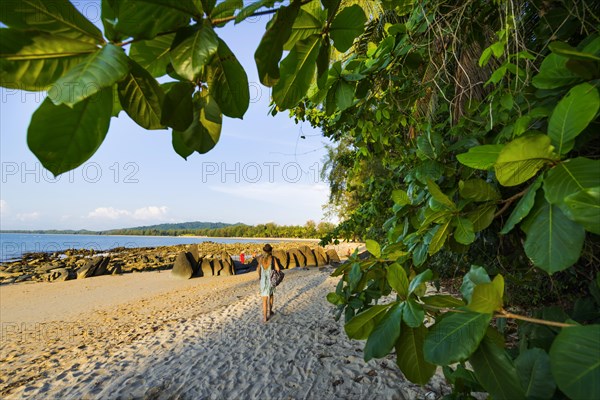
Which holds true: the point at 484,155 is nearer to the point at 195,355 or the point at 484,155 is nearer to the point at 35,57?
the point at 35,57

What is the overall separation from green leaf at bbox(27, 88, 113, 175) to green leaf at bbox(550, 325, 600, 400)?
74 cm

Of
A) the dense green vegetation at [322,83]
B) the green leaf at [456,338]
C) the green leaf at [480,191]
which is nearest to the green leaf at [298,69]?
the dense green vegetation at [322,83]

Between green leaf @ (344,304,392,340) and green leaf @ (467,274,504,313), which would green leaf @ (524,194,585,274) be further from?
green leaf @ (344,304,392,340)

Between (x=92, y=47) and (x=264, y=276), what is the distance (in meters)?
6.67

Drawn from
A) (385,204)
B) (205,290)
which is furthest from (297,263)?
(385,204)

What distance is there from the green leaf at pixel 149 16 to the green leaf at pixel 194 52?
0.03m

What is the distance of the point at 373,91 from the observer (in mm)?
1709

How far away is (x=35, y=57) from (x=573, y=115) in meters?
0.85

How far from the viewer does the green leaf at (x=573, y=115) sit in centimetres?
50

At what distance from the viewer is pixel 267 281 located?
261 inches

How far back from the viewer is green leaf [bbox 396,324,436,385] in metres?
0.66

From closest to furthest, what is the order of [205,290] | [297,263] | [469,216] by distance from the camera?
[469,216] < [205,290] < [297,263]

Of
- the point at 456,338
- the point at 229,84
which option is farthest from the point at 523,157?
the point at 229,84

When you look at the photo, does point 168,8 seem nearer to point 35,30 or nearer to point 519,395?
point 35,30
